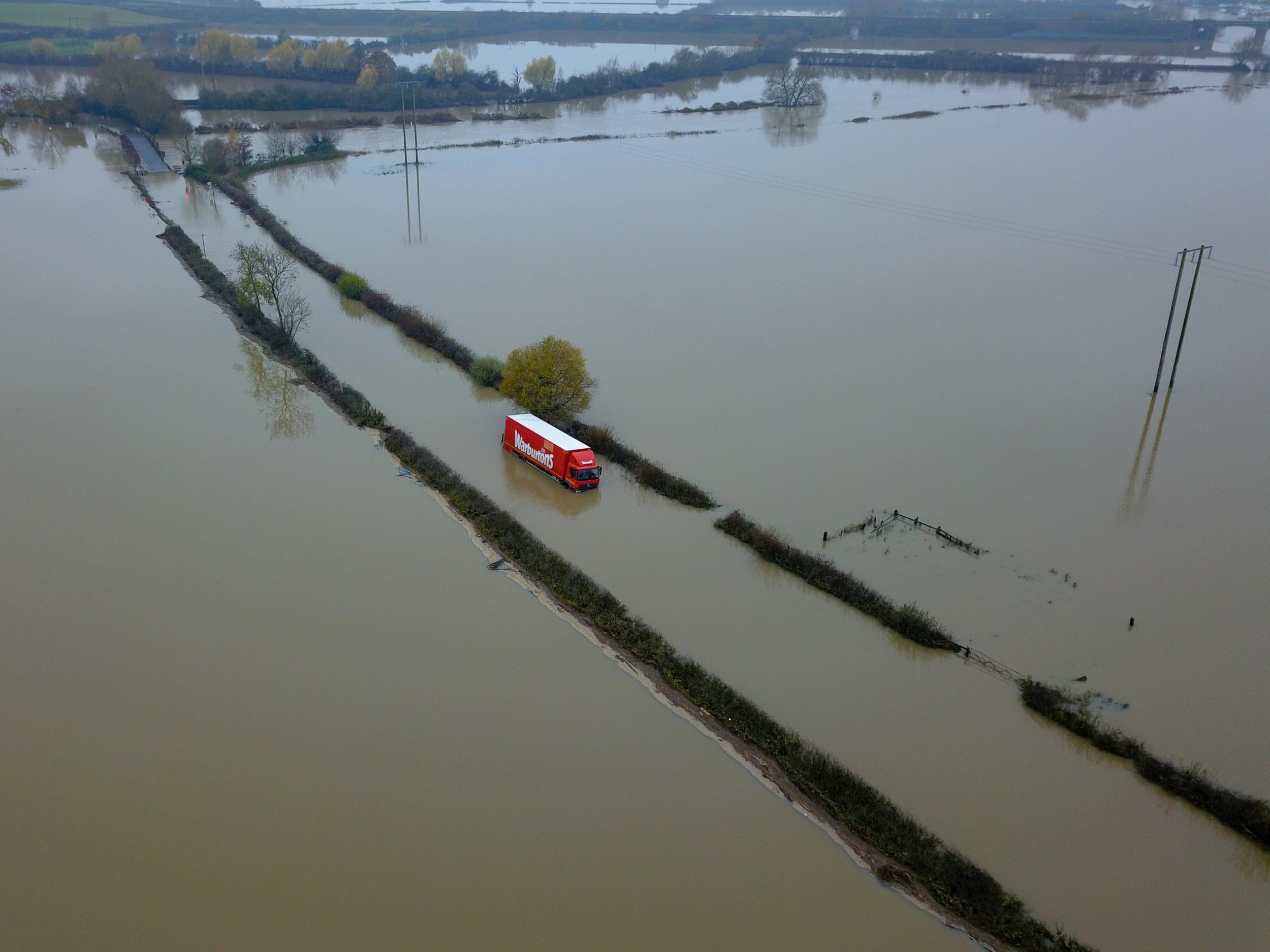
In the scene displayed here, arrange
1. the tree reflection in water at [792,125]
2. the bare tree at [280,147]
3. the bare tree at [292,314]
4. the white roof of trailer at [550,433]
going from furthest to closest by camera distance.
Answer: the tree reflection in water at [792,125] < the bare tree at [280,147] < the bare tree at [292,314] < the white roof of trailer at [550,433]

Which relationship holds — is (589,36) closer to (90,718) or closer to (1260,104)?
(1260,104)

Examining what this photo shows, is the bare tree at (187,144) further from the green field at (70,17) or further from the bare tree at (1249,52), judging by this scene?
the bare tree at (1249,52)

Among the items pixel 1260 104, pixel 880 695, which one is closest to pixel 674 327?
pixel 880 695

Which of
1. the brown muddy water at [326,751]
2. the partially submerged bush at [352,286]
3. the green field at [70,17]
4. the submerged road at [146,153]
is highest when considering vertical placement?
the green field at [70,17]

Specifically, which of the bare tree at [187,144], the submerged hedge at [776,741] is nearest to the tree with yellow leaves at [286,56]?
the bare tree at [187,144]

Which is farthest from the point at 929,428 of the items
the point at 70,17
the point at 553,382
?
the point at 70,17

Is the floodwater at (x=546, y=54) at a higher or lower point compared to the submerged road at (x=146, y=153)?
higher

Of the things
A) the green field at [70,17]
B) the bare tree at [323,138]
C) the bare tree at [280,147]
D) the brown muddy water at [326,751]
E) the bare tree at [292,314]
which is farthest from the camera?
the green field at [70,17]
